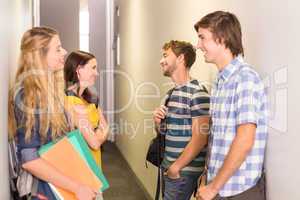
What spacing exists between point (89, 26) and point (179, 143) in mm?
5824

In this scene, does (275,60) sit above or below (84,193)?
above

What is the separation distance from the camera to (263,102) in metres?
1.53

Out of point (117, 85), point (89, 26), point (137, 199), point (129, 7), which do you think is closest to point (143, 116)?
point (137, 199)

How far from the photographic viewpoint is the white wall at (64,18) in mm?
7164

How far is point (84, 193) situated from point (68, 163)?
0.15m

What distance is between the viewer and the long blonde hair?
1541mm

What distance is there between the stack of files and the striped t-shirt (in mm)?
629

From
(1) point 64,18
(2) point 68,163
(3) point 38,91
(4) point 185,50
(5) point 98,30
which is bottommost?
(2) point 68,163

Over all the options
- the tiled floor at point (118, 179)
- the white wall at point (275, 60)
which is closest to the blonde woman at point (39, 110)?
the white wall at point (275, 60)

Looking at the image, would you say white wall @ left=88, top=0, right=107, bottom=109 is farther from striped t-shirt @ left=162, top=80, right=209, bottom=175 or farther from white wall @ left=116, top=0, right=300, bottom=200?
striped t-shirt @ left=162, top=80, right=209, bottom=175

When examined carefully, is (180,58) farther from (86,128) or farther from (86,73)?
(86,128)

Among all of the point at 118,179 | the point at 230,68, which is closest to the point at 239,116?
the point at 230,68

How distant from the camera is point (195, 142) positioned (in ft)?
6.73

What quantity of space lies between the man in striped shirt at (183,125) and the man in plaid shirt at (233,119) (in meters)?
0.39
